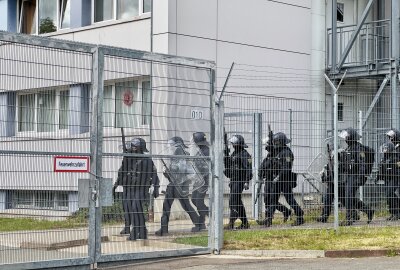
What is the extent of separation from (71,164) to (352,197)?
604 centimetres

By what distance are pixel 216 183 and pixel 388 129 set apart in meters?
5.14

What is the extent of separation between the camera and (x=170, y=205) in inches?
452

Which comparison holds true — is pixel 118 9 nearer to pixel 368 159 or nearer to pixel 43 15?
pixel 43 15

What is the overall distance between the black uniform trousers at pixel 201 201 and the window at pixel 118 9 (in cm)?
902

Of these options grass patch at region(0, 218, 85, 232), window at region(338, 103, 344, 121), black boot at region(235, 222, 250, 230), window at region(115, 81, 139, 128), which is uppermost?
window at region(338, 103, 344, 121)

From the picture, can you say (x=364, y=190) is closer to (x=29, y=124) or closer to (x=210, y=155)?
(x=210, y=155)

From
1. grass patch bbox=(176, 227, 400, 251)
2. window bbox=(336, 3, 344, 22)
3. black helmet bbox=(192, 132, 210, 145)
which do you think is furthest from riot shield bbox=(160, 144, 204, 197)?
window bbox=(336, 3, 344, 22)

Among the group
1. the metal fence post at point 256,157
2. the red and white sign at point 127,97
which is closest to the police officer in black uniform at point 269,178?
the metal fence post at point 256,157

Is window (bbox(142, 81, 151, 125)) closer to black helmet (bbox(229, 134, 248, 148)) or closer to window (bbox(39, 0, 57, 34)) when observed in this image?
black helmet (bbox(229, 134, 248, 148))

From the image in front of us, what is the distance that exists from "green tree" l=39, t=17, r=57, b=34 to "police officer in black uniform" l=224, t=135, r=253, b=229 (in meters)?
10.1

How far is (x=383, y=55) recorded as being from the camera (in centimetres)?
2341

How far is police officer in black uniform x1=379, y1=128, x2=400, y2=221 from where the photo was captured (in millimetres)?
14875

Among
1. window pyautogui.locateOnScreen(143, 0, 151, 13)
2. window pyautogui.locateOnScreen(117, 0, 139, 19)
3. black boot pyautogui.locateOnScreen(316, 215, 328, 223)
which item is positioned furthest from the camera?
window pyautogui.locateOnScreen(117, 0, 139, 19)

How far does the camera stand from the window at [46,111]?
32.9ft
